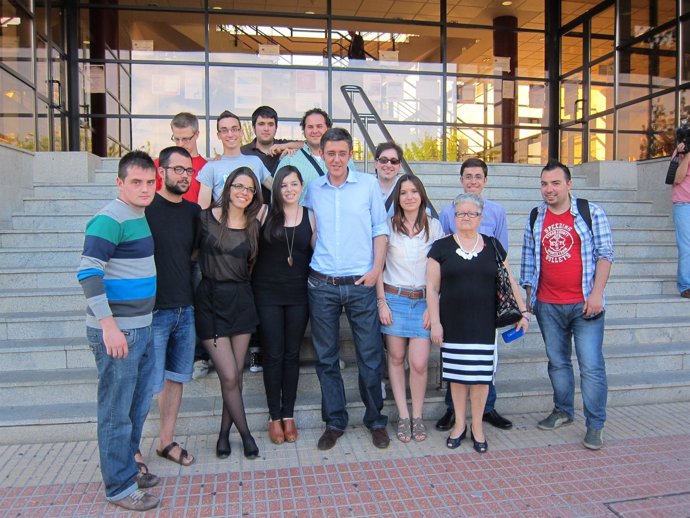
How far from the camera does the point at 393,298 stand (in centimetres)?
359

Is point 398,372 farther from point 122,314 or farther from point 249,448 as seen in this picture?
point 122,314

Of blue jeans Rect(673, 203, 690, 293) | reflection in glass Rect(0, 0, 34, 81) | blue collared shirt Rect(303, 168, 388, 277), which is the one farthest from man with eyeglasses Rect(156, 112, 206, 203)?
reflection in glass Rect(0, 0, 34, 81)

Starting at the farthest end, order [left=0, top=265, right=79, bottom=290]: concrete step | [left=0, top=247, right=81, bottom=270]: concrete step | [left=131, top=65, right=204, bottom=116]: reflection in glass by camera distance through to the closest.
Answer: [left=131, top=65, right=204, bottom=116]: reflection in glass → [left=0, top=247, right=81, bottom=270]: concrete step → [left=0, top=265, right=79, bottom=290]: concrete step

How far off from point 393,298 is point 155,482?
179 cm

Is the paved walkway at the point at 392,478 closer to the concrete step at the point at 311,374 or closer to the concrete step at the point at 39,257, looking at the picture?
the concrete step at the point at 311,374

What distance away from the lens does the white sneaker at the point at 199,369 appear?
3.81 m

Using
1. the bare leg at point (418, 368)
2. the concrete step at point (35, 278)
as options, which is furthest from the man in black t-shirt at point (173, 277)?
the concrete step at point (35, 278)

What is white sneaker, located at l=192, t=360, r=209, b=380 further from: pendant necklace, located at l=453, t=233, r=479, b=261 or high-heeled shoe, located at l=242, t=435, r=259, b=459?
pendant necklace, located at l=453, t=233, r=479, b=261

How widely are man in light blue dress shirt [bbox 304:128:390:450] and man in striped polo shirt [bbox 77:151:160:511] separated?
3.50ft

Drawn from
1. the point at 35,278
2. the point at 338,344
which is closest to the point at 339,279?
the point at 338,344

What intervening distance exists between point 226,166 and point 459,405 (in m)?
2.23

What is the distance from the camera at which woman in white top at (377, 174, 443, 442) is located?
11.6 feet

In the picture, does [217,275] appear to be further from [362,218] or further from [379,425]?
[379,425]

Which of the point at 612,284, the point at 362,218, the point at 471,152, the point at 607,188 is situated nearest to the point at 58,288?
the point at 362,218
